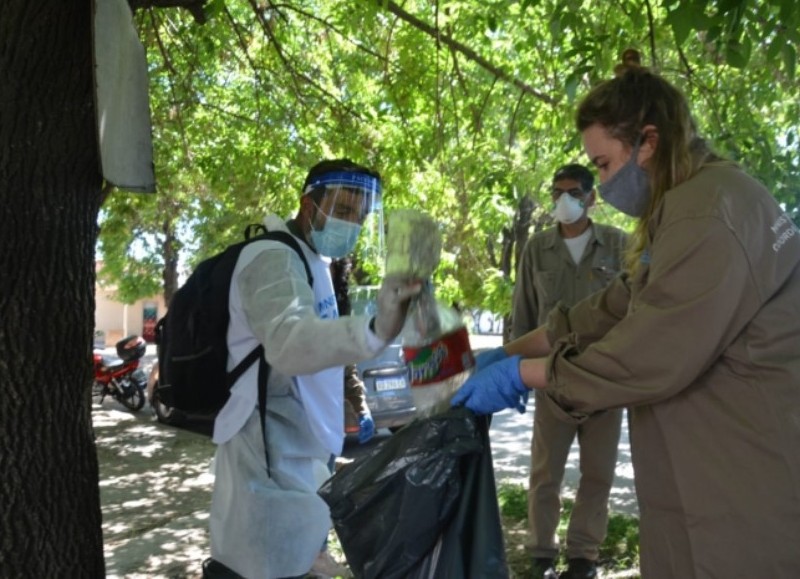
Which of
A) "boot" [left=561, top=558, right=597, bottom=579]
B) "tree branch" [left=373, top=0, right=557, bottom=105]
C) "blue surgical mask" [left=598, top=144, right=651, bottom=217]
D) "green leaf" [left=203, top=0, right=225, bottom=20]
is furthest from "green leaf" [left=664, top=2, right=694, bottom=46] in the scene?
"boot" [left=561, top=558, right=597, bottom=579]

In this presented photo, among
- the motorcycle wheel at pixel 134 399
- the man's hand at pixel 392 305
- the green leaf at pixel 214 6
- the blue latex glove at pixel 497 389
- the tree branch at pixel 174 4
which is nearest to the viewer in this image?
the man's hand at pixel 392 305

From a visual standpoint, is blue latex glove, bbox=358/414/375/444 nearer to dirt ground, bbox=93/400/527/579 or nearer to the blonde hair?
dirt ground, bbox=93/400/527/579

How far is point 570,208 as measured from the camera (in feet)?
13.8

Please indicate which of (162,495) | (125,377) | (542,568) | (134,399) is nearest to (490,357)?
(542,568)

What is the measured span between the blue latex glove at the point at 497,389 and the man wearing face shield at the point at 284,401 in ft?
1.16

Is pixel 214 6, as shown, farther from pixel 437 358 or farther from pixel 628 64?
pixel 437 358

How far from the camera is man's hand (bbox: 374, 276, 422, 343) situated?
1942 mm

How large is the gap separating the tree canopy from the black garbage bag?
6.70 feet

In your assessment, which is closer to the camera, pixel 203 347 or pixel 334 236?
pixel 203 347

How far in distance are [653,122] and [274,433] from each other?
1.42 m

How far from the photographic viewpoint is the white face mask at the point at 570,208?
4223 mm

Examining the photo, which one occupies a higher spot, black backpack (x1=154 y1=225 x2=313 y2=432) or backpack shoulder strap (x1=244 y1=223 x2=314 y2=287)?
backpack shoulder strap (x1=244 y1=223 x2=314 y2=287)

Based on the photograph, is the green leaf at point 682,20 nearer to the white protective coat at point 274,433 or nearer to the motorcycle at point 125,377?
the white protective coat at point 274,433

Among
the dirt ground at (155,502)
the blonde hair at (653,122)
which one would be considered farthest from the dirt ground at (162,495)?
the blonde hair at (653,122)
